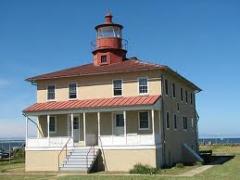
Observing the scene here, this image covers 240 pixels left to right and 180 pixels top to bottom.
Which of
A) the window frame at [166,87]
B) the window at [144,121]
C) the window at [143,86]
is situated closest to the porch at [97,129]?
the window at [144,121]

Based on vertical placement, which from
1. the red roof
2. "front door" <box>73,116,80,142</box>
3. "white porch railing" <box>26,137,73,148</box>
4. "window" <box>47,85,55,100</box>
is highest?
the red roof

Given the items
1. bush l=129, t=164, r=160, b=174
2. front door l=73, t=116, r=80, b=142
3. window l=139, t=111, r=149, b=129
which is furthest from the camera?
front door l=73, t=116, r=80, b=142

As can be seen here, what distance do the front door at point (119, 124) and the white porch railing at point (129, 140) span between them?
181cm

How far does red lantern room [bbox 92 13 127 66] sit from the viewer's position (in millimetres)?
37844

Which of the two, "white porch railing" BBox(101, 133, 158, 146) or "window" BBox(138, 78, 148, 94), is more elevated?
"window" BBox(138, 78, 148, 94)

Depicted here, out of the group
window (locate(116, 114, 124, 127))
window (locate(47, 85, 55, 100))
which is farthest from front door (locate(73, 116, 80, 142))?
window (locate(116, 114, 124, 127))

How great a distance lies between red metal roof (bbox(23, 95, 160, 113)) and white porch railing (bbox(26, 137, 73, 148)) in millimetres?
2148

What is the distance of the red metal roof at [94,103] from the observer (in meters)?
31.5

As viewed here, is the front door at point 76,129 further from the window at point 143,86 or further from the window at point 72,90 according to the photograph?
the window at point 143,86

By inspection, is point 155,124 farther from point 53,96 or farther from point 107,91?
point 53,96

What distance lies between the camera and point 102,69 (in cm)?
3497

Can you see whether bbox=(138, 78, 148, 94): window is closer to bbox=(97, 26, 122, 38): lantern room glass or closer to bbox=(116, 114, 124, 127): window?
bbox=(116, 114, 124, 127): window

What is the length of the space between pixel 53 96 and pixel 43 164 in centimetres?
570

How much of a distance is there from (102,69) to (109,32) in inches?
183
